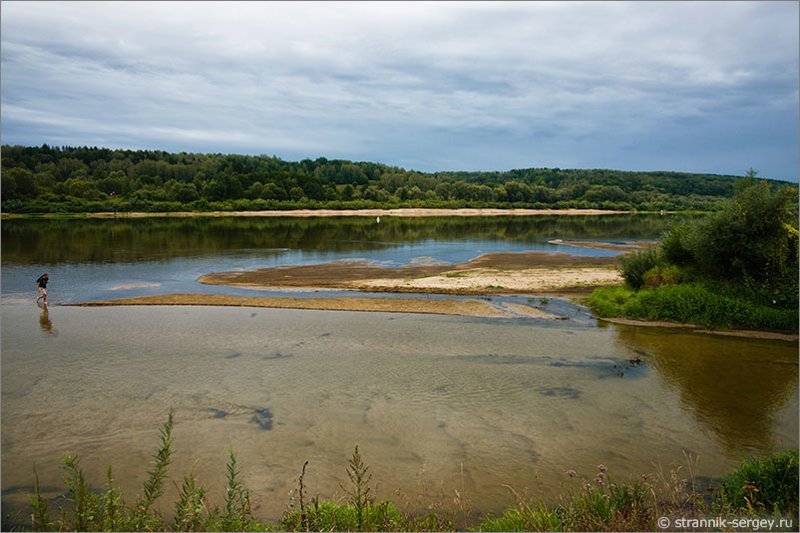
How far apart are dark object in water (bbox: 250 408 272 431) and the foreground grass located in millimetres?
3026

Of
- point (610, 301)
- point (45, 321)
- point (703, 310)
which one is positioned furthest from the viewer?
point (610, 301)

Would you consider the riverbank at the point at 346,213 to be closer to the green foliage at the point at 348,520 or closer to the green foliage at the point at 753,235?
the green foliage at the point at 753,235

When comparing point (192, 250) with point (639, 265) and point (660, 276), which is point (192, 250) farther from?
point (660, 276)

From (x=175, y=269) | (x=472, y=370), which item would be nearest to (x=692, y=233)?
(x=472, y=370)

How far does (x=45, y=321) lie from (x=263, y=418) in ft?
46.7

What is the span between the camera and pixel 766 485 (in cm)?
800

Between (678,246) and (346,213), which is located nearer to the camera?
(678,246)

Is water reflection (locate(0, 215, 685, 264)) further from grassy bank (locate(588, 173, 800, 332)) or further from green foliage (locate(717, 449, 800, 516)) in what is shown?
green foliage (locate(717, 449, 800, 516))

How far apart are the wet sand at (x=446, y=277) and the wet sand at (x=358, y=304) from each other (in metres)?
2.68

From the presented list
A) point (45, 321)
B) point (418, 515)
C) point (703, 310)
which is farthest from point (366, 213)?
point (418, 515)

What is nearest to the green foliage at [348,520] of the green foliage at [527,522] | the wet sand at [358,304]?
the green foliage at [527,522]

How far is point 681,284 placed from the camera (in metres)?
22.4

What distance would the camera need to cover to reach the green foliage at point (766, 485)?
7551 millimetres

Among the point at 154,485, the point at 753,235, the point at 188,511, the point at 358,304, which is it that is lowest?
the point at 358,304
